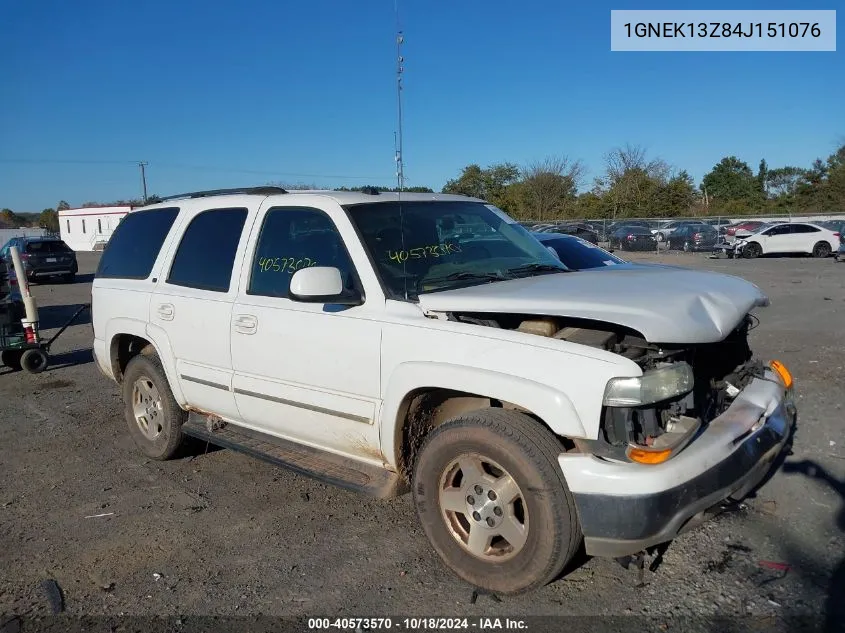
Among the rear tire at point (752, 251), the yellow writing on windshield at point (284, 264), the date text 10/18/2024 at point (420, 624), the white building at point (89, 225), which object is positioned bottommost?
the date text 10/18/2024 at point (420, 624)

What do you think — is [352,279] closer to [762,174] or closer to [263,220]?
[263,220]

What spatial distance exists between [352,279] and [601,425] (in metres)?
1.63

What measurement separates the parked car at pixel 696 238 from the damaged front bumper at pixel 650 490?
1333 inches

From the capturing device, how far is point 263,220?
4.35 m

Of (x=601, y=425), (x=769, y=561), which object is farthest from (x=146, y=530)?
(x=769, y=561)

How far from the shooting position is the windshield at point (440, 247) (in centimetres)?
382

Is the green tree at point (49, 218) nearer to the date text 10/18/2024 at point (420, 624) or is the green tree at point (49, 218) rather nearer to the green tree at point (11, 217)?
the green tree at point (11, 217)

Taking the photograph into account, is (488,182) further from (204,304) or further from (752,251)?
(204,304)

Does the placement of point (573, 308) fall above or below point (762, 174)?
below

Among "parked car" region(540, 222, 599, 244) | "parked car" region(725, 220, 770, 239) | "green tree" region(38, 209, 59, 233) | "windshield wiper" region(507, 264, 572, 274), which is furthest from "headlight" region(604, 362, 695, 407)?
"green tree" region(38, 209, 59, 233)

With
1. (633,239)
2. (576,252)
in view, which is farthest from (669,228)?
(576,252)

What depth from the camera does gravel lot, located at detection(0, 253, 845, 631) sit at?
10.5 ft

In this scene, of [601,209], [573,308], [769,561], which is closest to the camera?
[573,308]

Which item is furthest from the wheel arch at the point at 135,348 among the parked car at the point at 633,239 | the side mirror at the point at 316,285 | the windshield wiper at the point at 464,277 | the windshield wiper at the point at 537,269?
the parked car at the point at 633,239
